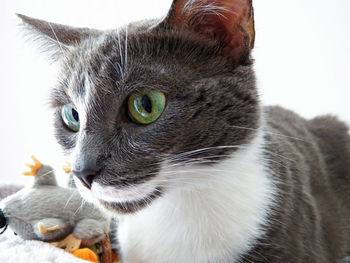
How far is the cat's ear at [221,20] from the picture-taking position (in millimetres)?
1028

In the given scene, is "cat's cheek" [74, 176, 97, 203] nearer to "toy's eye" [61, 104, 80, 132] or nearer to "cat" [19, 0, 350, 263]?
"cat" [19, 0, 350, 263]

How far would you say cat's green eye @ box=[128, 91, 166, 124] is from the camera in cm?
99

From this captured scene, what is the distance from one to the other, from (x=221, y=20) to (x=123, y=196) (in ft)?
1.64

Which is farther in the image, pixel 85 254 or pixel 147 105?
pixel 85 254

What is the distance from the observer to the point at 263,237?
1116mm

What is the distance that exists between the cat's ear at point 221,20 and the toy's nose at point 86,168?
1.31 feet

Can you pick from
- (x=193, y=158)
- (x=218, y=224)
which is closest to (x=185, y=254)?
(x=218, y=224)

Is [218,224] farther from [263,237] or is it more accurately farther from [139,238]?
[139,238]

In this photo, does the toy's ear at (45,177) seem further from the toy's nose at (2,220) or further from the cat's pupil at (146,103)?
the cat's pupil at (146,103)

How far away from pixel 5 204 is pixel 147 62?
58 centimetres

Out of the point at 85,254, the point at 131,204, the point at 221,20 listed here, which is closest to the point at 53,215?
the point at 85,254

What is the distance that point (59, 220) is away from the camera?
115cm

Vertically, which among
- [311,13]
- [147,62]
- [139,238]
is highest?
[311,13]

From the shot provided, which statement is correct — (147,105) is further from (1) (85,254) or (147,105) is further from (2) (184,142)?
(1) (85,254)
